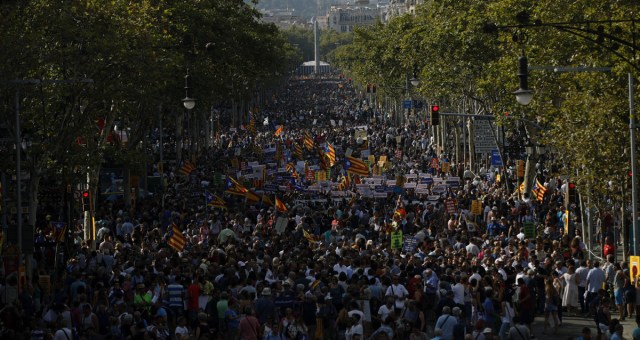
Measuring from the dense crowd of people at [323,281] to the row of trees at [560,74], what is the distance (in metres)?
2.13

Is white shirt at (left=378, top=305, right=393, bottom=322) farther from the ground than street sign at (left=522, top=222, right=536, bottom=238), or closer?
closer

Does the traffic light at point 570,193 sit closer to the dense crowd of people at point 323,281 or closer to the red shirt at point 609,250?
the dense crowd of people at point 323,281

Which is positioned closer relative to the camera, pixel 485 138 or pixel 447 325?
pixel 447 325

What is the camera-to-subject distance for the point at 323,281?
23.9 metres

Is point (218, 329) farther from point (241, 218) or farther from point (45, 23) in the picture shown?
point (241, 218)

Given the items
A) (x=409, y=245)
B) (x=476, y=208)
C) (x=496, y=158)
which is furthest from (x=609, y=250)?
(x=496, y=158)

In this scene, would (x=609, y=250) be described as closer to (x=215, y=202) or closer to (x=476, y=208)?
(x=476, y=208)

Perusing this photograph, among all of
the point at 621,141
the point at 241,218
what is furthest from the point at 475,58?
the point at 621,141

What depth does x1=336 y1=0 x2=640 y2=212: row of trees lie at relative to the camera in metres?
29.6

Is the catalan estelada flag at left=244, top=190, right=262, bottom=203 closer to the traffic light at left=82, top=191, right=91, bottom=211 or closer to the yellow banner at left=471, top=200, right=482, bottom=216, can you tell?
the traffic light at left=82, top=191, right=91, bottom=211

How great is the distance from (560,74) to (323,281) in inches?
518

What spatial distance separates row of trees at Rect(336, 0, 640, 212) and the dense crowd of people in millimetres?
2134

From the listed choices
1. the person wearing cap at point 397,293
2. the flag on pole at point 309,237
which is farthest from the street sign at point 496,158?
the person wearing cap at point 397,293

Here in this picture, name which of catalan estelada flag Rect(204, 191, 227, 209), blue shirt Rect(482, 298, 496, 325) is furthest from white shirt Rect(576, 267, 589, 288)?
catalan estelada flag Rect(204, 191, 227, 209)
